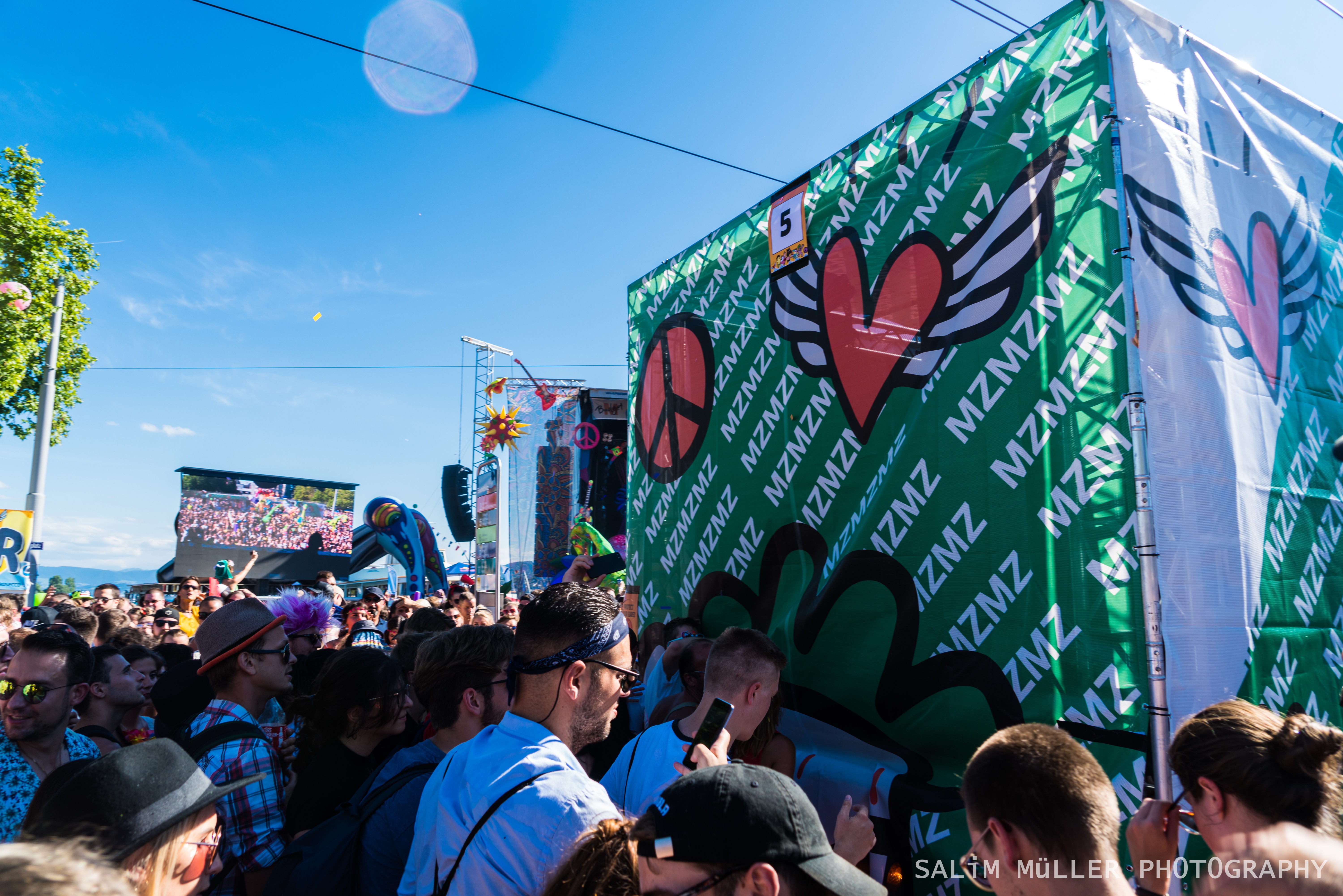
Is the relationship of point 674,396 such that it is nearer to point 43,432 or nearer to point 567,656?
point 567,656

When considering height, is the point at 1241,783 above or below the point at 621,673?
below

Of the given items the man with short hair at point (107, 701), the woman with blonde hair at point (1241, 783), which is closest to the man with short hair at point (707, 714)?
the woman with blonde hair at point (1241, 783)

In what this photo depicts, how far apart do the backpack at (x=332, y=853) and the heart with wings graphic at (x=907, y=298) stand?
2.69 meters

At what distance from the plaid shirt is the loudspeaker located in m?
25.5

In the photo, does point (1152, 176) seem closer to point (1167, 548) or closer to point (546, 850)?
point (1167, 548)

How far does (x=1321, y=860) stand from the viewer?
1.36 meters

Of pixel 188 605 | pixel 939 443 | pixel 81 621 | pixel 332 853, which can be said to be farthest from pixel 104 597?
pixel 939 443

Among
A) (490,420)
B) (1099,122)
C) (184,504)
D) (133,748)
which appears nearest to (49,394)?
(490,420)

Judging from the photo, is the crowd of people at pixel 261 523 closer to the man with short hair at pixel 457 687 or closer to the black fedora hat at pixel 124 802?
the man with short hair at pixel 457 687

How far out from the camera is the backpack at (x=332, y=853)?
6.92 feet

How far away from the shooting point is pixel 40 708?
2801 millimetres

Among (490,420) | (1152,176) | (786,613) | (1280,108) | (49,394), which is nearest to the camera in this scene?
(1152,176)

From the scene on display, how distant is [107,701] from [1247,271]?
5681mm

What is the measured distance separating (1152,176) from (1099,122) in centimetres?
29
